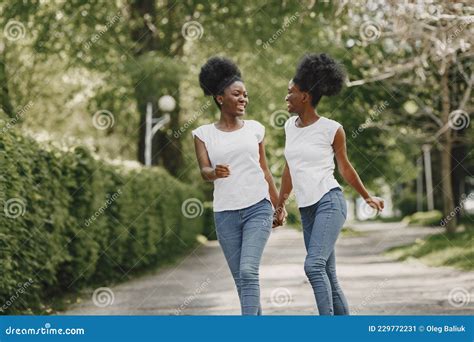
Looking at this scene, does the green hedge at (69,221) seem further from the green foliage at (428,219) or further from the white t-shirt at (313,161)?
the green foliage at (428,219)

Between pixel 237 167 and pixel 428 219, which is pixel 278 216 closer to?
pixel 237 167

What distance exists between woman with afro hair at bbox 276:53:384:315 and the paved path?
289cm

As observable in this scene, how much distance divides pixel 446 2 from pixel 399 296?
3.46 metres

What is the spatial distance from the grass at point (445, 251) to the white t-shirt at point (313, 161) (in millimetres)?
8584

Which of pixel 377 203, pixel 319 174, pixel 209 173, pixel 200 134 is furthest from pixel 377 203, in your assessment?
pixel 200 134

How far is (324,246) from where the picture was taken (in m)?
5.41

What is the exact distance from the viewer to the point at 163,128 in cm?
2359

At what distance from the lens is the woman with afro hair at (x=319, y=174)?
5402 millimetres

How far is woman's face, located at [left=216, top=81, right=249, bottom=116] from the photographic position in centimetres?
562

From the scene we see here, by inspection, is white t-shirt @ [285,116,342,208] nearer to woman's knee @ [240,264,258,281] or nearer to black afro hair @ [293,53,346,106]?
black afro hair @ [293,53,346,106]

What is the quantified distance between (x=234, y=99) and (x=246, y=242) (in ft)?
3.11

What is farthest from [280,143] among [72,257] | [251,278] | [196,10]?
[251,278]

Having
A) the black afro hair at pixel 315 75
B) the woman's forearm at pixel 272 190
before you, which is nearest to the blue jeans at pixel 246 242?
the woman's forearm at pixel 272 190
